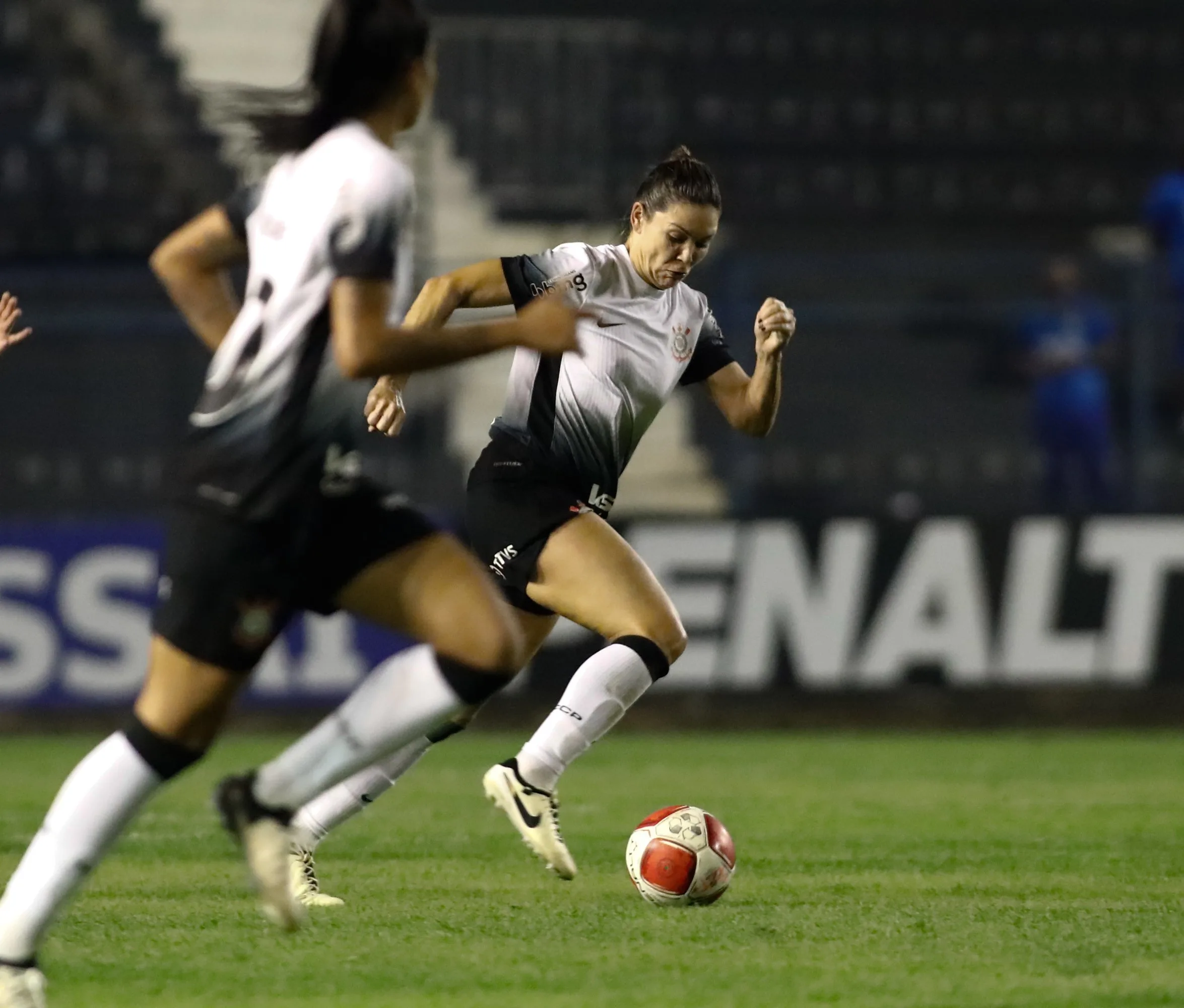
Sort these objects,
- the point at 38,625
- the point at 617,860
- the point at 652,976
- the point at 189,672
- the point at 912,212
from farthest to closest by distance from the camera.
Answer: the point at 912,212, the point at 38,625, the point at 617,860, the point at 652,976, the point at 189,672

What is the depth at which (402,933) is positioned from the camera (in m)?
5.46

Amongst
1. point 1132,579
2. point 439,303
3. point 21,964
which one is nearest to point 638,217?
point 439,303

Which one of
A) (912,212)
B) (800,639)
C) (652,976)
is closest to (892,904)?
(652,976)

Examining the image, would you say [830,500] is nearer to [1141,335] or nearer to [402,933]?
[1141,335]

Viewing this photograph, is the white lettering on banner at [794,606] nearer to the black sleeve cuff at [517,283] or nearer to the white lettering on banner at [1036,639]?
the white lettering on banner at [1036,639]

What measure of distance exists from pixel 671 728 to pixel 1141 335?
3.71 m

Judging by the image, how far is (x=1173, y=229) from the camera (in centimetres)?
1445

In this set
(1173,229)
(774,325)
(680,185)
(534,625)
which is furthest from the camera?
(1173,229)

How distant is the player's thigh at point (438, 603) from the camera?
450cm

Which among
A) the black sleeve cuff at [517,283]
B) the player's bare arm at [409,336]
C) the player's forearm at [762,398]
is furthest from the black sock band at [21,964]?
the player's forearm at [762,398]

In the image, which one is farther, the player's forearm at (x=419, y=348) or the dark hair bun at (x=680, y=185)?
the dark hair bun at (x=680, y=185)

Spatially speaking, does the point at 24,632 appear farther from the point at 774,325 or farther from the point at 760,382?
the point at 774,325

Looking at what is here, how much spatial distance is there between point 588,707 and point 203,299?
2.04 meters

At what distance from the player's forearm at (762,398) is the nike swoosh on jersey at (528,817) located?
1.48 meters
